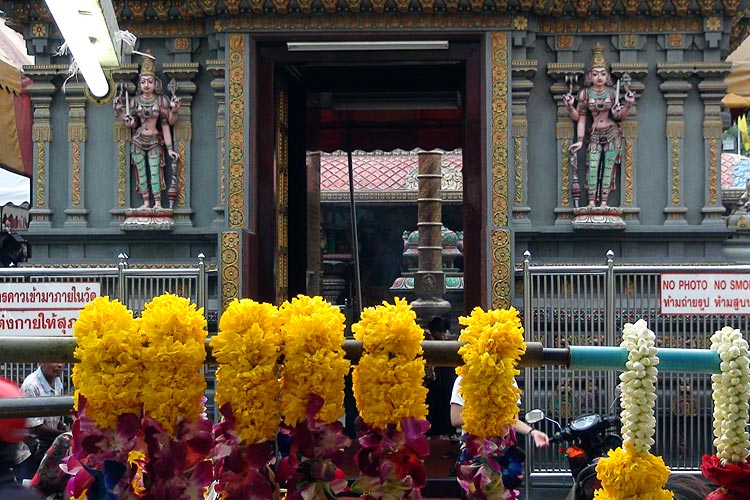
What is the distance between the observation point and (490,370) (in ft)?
8.35

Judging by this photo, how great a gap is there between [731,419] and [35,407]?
6.37ft

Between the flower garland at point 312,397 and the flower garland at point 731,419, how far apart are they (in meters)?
1.04

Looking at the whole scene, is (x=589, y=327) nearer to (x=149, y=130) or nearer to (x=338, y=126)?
(x=149, y=130)

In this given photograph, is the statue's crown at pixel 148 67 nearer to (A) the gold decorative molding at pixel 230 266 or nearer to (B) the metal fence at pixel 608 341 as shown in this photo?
(A) the gold decorative molding at pixel 230 266

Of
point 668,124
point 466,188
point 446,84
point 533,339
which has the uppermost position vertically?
point 446,84

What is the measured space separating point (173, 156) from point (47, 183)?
1.44 metres

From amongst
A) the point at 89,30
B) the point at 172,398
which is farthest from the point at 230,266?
the point at 172,398

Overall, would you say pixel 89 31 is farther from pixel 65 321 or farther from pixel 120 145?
pixel 120 145

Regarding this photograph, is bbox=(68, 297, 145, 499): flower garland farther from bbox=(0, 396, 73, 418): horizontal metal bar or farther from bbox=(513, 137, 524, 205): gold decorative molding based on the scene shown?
bbox=(513, 137, 524, 205): gold decorative molding

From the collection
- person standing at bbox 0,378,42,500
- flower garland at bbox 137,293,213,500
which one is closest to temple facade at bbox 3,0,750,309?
person standing at bbox 0,378,42,500

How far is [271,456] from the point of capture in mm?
2590

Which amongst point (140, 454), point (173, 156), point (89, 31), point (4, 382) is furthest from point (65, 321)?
point (140, 454)

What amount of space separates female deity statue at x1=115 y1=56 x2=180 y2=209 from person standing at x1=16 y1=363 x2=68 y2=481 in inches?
110

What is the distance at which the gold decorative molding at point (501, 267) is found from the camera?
31.7 ft
